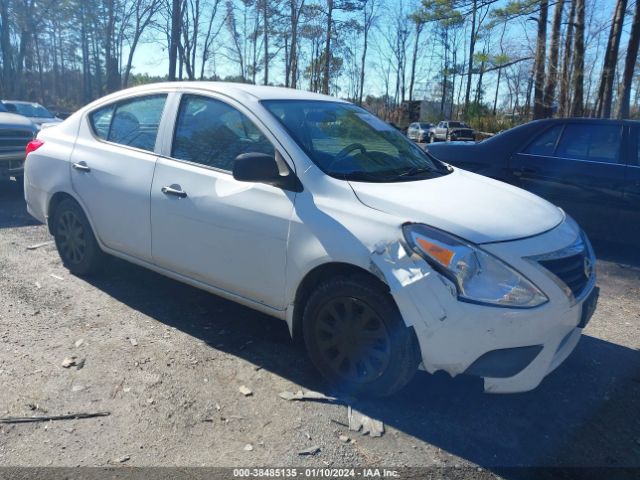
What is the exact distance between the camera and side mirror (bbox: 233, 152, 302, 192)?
3.19 m

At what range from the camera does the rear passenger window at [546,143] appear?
6.33 meters

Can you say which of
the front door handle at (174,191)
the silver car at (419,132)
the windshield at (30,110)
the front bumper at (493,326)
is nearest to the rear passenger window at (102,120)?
the front door handle at (174,191)

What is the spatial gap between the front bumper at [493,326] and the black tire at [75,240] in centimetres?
296

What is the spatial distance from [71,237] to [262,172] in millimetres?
2446

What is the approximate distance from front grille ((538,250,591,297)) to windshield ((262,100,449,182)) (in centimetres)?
107

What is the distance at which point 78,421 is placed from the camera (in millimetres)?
2846

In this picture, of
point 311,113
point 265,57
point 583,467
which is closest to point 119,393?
point 311,113

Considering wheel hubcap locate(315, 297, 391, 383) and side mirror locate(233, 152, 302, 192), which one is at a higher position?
side mirror locate(233, 152, 302, 192)

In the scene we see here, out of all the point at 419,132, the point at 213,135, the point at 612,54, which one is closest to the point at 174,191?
the point at 213,135

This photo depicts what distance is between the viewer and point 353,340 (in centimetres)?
304

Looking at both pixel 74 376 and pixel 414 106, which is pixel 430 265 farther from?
pixel 414 106

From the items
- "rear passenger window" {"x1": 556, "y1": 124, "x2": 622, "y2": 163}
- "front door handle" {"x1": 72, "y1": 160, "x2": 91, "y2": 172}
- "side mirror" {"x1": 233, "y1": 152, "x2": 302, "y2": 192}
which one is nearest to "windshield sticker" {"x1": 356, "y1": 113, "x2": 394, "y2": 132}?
"side mirror" {"x1": 233, "y1": 152, "x2": 302, "y2": 192}

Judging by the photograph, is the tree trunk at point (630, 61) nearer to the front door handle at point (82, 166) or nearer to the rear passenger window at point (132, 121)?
the rear passenger window at point (132, 121)

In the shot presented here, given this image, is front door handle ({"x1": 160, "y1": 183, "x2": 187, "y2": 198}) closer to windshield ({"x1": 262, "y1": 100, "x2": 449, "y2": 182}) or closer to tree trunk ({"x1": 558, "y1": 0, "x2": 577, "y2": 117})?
windshield ({"x1": 262, "y1": 100, "x2": 449, "y2": 182})
